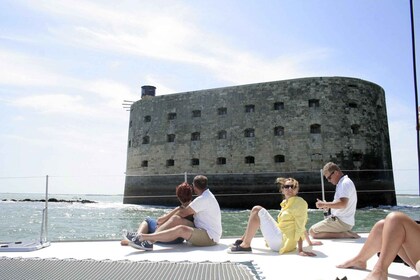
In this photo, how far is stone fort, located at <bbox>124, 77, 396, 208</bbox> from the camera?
634 inches

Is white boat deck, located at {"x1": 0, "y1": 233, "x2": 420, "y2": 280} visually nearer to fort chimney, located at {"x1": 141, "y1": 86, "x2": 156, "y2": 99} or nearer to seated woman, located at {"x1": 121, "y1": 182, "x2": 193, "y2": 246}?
seated woman, located at {"x1": 121, "y1": 182, "x2": 193, "y2": 246}

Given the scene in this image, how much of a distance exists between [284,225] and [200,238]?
726 mm

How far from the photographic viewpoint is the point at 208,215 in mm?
3090

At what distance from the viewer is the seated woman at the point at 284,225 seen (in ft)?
9.02

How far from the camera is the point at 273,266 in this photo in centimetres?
230

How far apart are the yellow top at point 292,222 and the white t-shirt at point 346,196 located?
65 centimetres

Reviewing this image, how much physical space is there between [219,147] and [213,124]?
1.26 meters

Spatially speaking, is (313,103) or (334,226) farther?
(313,103)

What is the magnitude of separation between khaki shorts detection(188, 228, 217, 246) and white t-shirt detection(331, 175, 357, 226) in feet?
4.17

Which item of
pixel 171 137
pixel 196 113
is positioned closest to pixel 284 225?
pixel 196 113

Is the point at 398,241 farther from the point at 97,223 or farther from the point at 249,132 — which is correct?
the point at 249,132

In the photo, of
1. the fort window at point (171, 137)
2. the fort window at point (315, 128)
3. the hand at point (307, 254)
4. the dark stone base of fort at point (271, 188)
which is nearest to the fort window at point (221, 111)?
the fort window at point (171, 137)

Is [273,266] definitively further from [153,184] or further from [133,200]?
[133,200]

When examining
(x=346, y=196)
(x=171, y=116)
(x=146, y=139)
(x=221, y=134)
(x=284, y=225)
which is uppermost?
(x=171, y=116)
